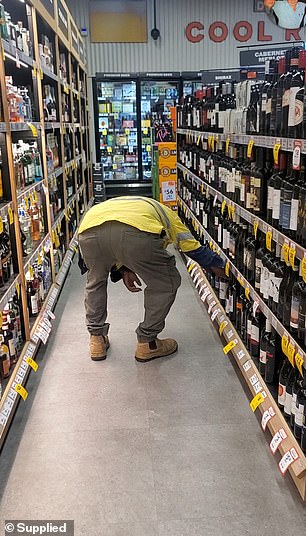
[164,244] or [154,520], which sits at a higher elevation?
[164,244]

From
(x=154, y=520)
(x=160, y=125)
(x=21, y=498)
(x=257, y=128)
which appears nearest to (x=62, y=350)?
(x=21, y=498)

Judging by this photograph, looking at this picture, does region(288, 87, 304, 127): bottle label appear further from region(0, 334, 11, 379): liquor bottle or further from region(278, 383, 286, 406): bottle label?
region(0, 334, 11, 379): liquor bottle

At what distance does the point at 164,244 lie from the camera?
3.54 meters

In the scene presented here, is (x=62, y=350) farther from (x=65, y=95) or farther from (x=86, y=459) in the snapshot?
(x=65, y=95)

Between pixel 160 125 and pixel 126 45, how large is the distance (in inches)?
128

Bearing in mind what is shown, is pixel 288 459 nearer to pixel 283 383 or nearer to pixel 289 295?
pixel 283 383

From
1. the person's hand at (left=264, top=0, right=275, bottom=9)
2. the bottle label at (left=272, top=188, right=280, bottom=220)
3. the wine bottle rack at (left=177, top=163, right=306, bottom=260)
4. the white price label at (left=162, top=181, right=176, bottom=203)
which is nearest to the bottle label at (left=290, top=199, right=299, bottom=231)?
the wine bottle rack at (left=177, top=163, right=306, bottom=260)

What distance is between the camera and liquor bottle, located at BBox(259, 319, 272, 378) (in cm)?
295

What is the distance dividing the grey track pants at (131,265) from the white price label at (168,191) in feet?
14.5

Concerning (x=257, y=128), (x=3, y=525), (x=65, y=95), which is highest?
(x=65, y=95)

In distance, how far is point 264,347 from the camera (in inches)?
117

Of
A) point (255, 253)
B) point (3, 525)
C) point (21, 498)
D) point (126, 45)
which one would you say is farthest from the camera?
point (126, 45)

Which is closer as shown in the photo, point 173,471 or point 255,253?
point 173,471

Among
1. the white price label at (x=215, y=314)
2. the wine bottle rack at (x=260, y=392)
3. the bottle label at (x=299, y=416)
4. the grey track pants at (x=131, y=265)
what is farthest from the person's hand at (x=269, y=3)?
the bottle label at (x=299, y=416)
